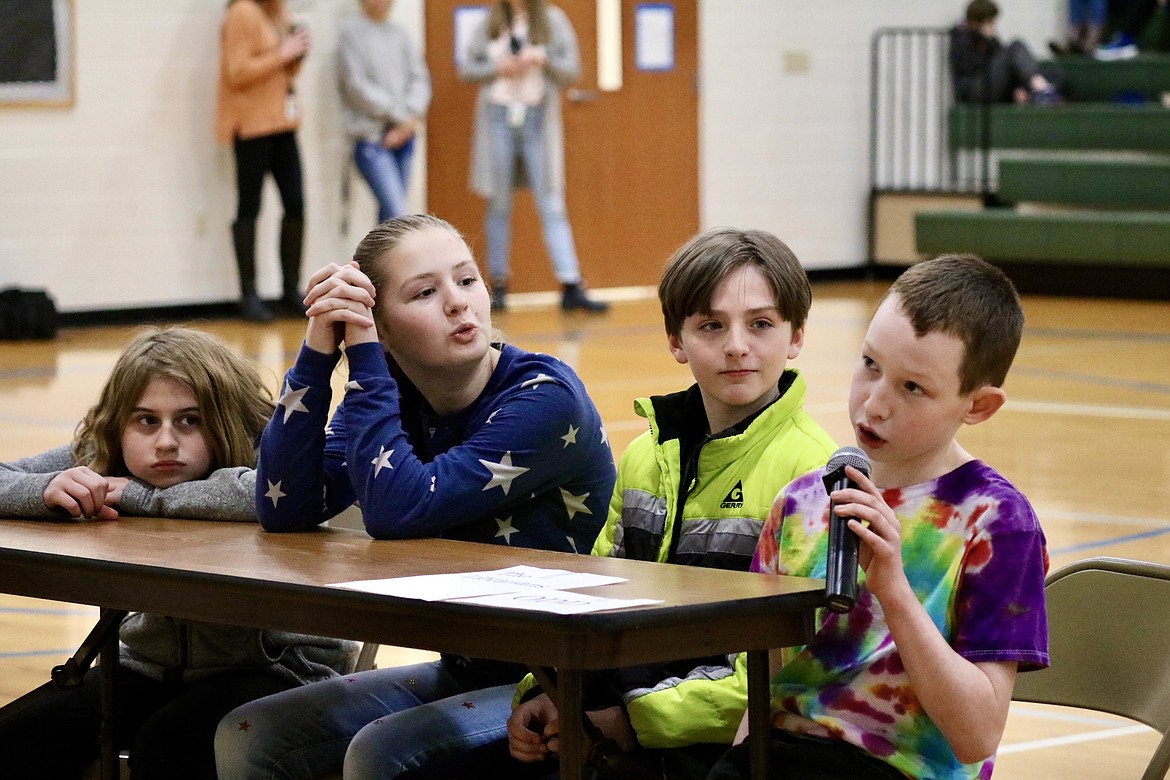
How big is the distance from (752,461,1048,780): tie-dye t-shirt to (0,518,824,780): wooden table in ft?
0.38

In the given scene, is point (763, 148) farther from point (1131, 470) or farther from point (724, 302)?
point (724, 302)

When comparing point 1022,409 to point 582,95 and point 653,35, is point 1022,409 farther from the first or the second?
point 653,35

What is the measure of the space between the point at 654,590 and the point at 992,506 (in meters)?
0.41

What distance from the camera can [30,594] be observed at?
2344 mm

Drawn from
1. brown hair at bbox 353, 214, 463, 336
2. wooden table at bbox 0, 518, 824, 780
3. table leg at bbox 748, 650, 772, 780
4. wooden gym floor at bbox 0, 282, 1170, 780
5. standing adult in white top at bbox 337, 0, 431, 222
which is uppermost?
standing adult in white top at bbox 337, 0, 431, 222

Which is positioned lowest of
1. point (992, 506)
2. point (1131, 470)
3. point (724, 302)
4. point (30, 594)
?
point (1131, 470)

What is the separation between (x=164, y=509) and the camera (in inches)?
108

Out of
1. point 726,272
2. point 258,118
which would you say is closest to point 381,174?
point 258,118

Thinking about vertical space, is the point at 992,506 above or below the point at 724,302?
below

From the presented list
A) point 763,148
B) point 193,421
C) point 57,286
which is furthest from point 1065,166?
point 193,421

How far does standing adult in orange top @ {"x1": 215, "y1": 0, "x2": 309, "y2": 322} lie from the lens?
416 inches

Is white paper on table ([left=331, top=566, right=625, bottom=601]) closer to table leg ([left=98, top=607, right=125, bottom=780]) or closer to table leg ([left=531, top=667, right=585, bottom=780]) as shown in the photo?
table leg ([left=531, top=667, right=585, bottom=780])

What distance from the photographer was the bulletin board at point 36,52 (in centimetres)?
1033

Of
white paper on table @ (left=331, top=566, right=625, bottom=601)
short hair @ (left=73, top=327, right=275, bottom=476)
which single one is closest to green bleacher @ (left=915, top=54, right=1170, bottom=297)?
short hair @ (left=73, top=327, right=275, bottom=476)
